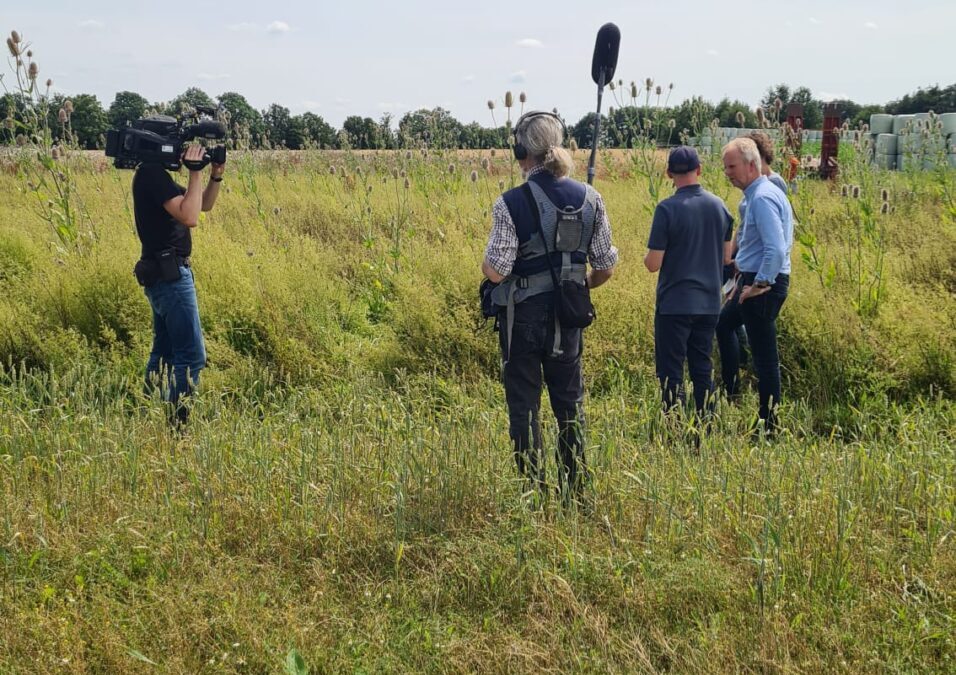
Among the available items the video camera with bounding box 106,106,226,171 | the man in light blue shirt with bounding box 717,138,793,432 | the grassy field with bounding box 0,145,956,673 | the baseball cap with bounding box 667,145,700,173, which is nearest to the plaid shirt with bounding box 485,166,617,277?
the grassy field with bounding box 0,145,956,673

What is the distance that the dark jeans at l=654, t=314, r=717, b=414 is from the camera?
4926 millimetres

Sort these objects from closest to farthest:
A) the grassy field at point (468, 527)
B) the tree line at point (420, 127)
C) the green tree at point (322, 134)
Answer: the grassy field at point (468, 527) < the tree line at point (420, 127) < the green tree at point (322, 134)

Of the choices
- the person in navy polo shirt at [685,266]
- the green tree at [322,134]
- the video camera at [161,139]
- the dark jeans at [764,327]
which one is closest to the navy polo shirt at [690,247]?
the person in navy polo shirt at [685,266]

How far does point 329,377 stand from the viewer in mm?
6129

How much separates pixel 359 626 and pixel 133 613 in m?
0.83

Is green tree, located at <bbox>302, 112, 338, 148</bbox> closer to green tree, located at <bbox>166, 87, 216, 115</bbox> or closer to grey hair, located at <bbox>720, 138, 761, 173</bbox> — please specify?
green tree, located at <bbox>166, 87, 216, 115</bbox>

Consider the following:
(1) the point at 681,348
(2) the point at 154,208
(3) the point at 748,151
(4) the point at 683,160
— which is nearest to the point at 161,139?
(2) the point at 154,208

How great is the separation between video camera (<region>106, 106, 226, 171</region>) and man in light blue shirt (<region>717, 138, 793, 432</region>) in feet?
10.2

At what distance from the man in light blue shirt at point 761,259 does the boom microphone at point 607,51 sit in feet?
3.39

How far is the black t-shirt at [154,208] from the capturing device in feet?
15.4

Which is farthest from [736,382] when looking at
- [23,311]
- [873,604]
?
[23,311]

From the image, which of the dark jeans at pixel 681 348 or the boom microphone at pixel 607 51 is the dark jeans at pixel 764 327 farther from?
the boom microphone at pixel 607 51

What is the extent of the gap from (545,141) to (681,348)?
181 cm

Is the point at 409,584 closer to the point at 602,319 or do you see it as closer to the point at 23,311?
the point at 602,319
